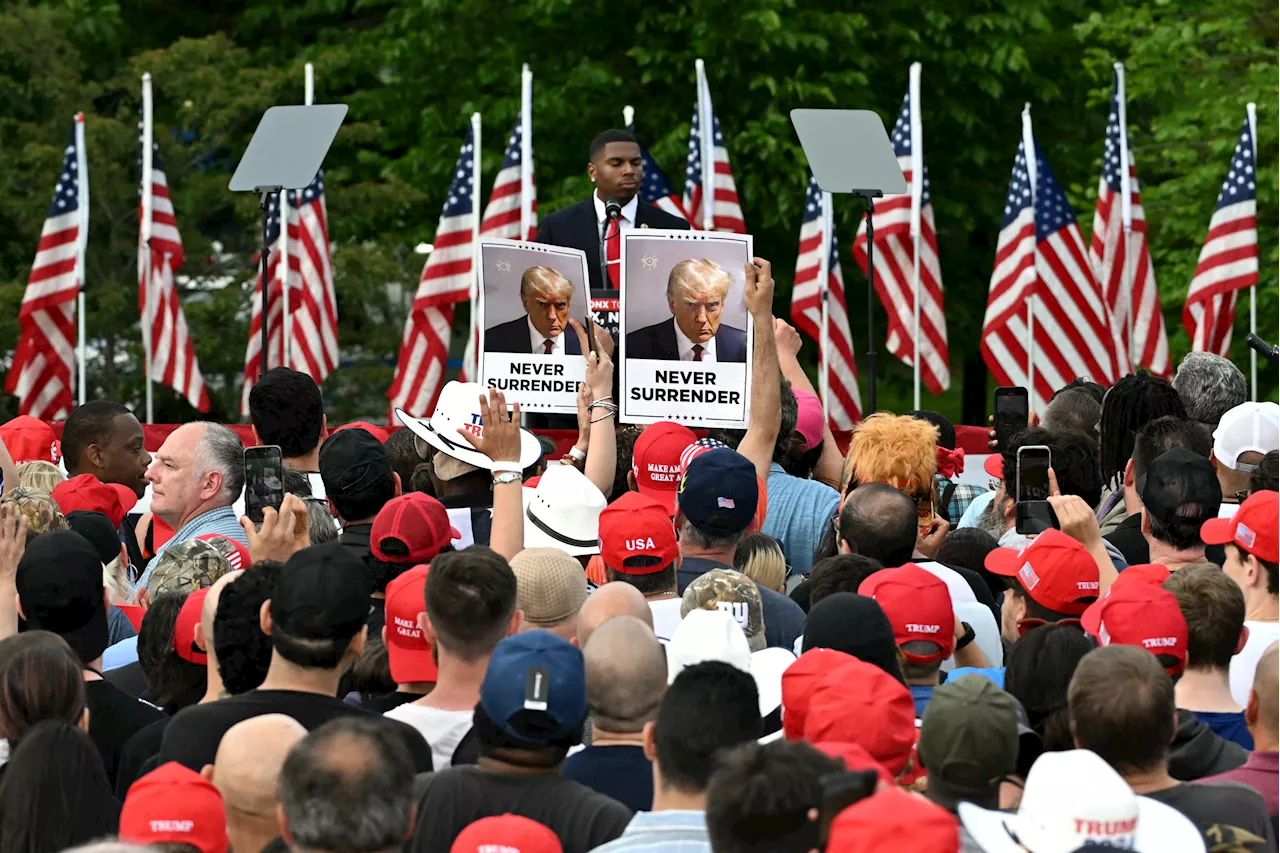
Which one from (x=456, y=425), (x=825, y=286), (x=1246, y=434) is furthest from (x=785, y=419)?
(x=825, y=286)

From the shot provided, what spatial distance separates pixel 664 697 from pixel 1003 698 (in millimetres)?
768

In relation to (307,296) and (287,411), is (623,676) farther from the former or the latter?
(307,296)

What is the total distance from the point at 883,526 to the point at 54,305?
12468mm

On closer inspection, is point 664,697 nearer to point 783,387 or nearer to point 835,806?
point 835,806

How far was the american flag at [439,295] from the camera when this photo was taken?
58.3 ft

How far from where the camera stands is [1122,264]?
18672 mm

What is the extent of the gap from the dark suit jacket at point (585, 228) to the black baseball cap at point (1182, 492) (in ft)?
16.2

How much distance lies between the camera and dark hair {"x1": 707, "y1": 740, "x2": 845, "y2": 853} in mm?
3820

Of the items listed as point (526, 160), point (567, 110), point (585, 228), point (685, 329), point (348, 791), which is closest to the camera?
point (348, 791)

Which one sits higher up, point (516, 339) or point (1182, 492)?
point (516, 339)

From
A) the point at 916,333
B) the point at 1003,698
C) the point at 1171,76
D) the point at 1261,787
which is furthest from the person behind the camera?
the point at 1171,76

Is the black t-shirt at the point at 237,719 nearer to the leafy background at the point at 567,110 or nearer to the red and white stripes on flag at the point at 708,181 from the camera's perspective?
the red and white stripes on flag at the point at 708,181

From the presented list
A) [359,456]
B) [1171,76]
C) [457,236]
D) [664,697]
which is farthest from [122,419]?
[1171,76]

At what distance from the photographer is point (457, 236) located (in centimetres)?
1789
